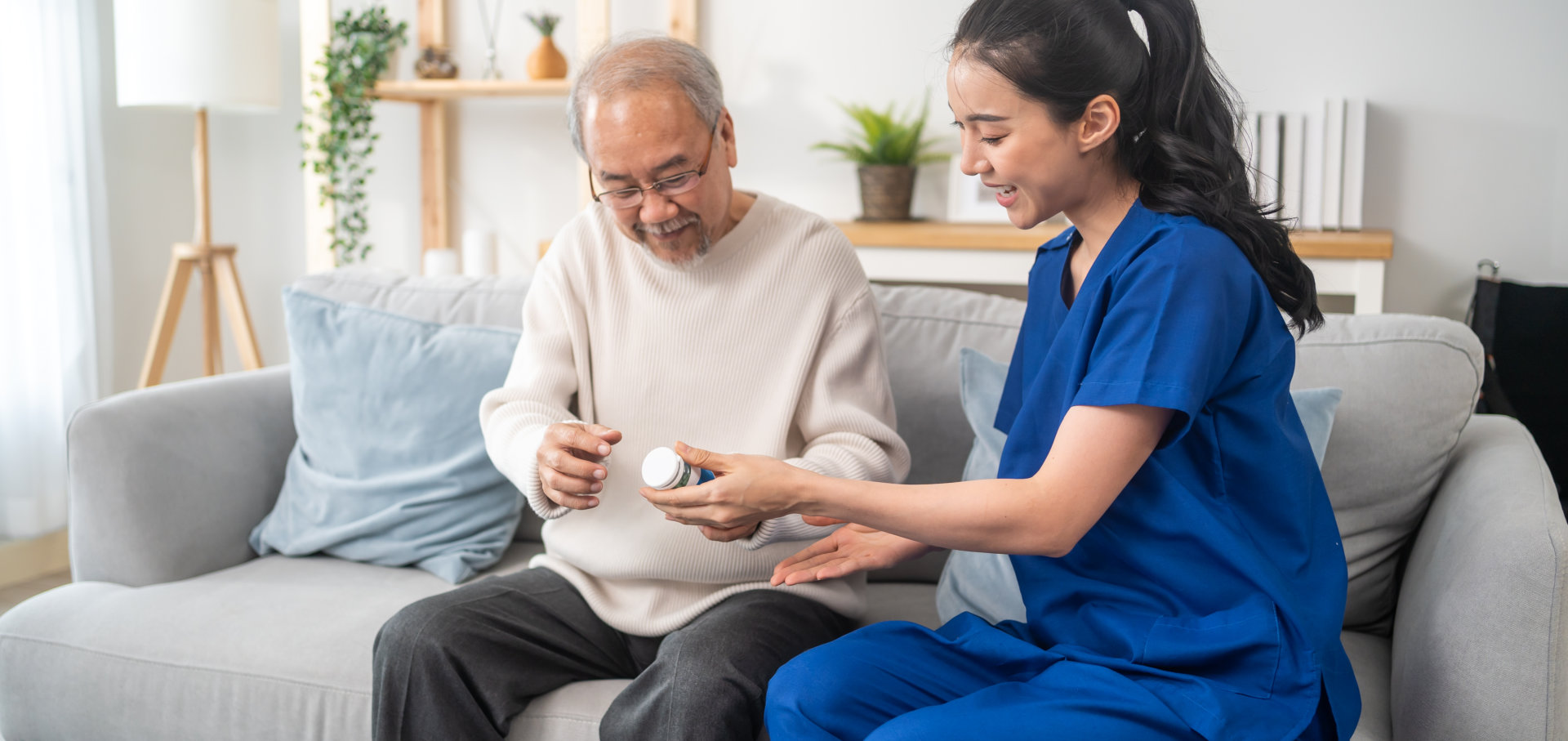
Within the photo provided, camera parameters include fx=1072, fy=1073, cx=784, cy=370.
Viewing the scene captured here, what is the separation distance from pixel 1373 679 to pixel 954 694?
61 centimetres

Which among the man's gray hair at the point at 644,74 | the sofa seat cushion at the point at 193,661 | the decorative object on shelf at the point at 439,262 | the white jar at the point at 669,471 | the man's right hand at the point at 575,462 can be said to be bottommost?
the sofa seat cushion at the point at 193,661

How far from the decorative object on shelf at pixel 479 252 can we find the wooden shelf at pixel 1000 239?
1.10m

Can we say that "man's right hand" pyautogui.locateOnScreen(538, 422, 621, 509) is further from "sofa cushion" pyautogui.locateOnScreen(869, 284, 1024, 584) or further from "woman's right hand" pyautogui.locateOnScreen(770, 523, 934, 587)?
"sofa cushion" pyautogui.locateOnScreen(869, 284, 1024, 584)

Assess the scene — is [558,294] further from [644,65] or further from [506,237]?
[506,237]

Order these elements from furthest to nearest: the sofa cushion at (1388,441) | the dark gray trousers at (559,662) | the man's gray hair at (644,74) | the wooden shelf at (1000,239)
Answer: the wooden shelf at (1000,239)
the sofa cushion at (1388,441)
the man's gray hair at (644,74)
the dark gray trousers at (559,662)

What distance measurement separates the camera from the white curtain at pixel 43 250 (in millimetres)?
2723

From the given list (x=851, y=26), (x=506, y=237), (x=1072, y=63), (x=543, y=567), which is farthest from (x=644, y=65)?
(x=506, y=237)

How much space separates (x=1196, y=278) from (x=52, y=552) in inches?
123

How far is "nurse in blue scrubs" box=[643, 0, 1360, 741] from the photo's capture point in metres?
0.92

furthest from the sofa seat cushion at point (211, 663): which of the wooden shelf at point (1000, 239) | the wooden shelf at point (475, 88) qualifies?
the wooden shelf at point (475, 88)

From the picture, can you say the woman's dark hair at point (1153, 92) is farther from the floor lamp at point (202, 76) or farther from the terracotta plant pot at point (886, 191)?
the floor lamp at point (202, 76)

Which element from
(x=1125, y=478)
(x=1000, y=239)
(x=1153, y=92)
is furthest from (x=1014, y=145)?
(x=1000, y=239)

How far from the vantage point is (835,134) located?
10.8ft

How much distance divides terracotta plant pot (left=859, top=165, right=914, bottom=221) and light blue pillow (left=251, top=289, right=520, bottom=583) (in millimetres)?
1555
